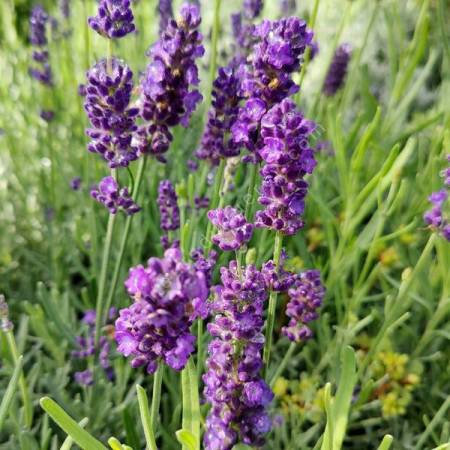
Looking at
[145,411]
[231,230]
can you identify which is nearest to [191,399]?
[145,411]

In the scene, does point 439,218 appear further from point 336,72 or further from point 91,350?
point 336,72

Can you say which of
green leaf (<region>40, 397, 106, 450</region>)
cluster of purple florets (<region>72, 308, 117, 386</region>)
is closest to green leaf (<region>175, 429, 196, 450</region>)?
green leaf (<region>40, 397, 106, 450</region>)

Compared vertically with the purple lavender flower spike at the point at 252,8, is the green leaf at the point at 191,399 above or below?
below

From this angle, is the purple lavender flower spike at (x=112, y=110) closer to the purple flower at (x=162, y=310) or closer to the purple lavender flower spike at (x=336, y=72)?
the purple flower at (x=162, y=310)

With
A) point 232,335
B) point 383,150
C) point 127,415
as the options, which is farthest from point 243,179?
point 232,335

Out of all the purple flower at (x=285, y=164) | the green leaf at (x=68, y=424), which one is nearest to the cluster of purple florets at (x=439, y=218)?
the purple flower at (x=285, y=164)

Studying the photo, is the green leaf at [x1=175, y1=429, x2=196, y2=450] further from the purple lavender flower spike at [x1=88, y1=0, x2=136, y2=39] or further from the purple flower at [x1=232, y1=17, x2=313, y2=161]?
the purple lavender flower spike at [x1=88, y1=0, x2=136, y2=39]

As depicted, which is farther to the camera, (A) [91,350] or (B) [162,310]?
(A) [91,350]
